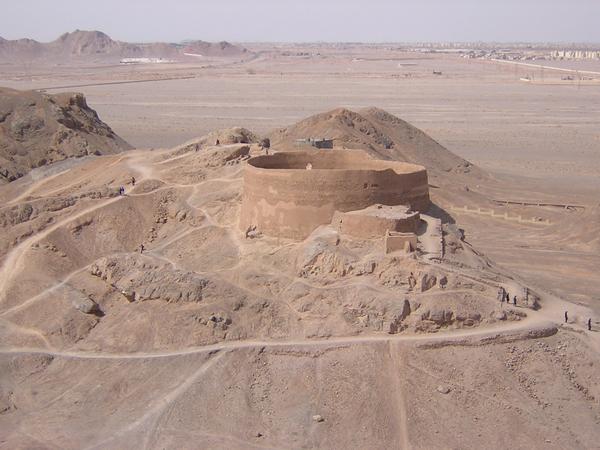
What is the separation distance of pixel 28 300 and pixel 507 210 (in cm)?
2242

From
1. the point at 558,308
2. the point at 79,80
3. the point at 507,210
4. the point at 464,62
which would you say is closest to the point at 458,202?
the point at 507,210

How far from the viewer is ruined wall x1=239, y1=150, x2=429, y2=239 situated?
20.6 meters

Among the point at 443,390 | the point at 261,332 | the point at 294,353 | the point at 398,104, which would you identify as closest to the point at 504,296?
the point at 443,390

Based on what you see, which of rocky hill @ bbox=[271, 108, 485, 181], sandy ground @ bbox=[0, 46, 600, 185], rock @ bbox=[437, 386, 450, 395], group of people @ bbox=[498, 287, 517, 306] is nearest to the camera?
rock @ bbox=[437, 386, 450, 395]

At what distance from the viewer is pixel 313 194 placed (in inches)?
816

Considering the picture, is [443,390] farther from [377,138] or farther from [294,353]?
[377,138]

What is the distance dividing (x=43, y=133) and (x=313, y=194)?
25.9m

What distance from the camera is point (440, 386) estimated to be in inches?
632

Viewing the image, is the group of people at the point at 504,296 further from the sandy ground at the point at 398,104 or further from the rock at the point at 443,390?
the sandy ground at the point at 398,104

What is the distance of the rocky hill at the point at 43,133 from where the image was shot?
39.8 metres

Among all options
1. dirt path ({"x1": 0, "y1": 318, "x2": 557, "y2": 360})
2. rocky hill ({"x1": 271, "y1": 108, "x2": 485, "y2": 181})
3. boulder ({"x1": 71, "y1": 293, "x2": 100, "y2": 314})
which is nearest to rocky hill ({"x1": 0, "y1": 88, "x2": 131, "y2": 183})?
rocky hill ({"x1": 271, "y1": 108, "x2": 485, "y2": 181})

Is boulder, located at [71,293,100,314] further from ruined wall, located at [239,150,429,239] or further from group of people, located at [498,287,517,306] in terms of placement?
group of people, located at [498,287,517,306]

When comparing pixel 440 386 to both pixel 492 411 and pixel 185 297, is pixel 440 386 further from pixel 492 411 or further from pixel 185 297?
pixel 185 297

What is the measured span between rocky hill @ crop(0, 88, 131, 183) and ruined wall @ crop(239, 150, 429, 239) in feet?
66.5
